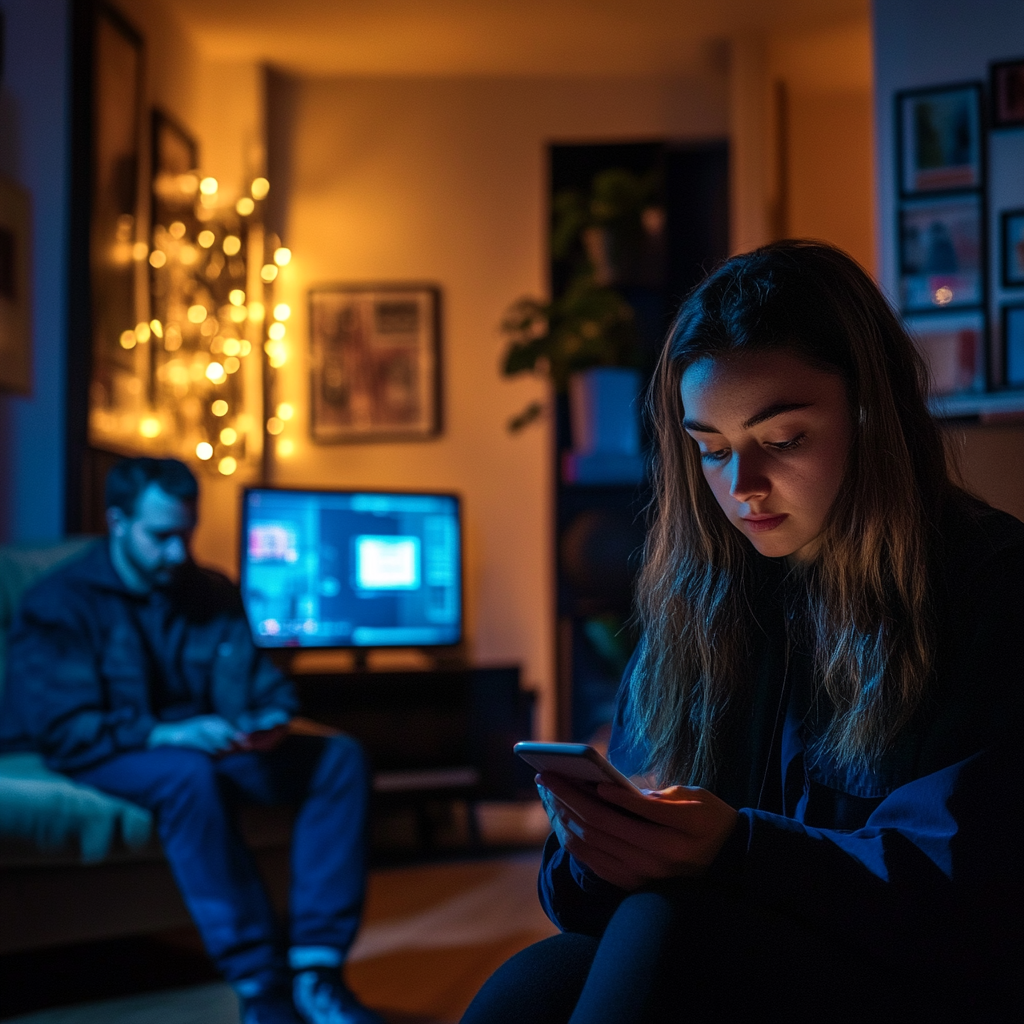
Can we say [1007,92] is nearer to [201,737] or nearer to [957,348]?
[957,348]

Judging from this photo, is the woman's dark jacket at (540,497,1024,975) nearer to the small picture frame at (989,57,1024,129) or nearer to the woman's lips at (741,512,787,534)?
the woman's lips at (741,512,787,534)

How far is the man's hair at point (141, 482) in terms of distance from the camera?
219 centimetres

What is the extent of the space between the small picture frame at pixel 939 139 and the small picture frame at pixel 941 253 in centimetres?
4

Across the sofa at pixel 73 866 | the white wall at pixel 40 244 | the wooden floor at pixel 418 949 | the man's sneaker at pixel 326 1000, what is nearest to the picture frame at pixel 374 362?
the white wall at pixel 40 244

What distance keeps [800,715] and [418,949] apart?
1715mm

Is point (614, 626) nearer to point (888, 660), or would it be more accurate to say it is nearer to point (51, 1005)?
point (51, 1005)

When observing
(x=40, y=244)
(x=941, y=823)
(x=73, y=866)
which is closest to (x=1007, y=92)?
(x=941, y=823)

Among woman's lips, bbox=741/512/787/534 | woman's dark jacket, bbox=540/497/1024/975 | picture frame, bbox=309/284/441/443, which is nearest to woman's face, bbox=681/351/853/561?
woman's lips, bbox=741/512/787/534

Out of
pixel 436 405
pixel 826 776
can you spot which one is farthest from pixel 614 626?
pixel 826 776

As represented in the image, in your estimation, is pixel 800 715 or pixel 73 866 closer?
pixel 800 715

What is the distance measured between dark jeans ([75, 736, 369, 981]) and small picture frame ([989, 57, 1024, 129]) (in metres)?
1.93

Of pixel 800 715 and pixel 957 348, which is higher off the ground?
pixel 957 348

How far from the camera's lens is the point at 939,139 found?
Answer: 7.93ft

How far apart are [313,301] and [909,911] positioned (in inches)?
138
